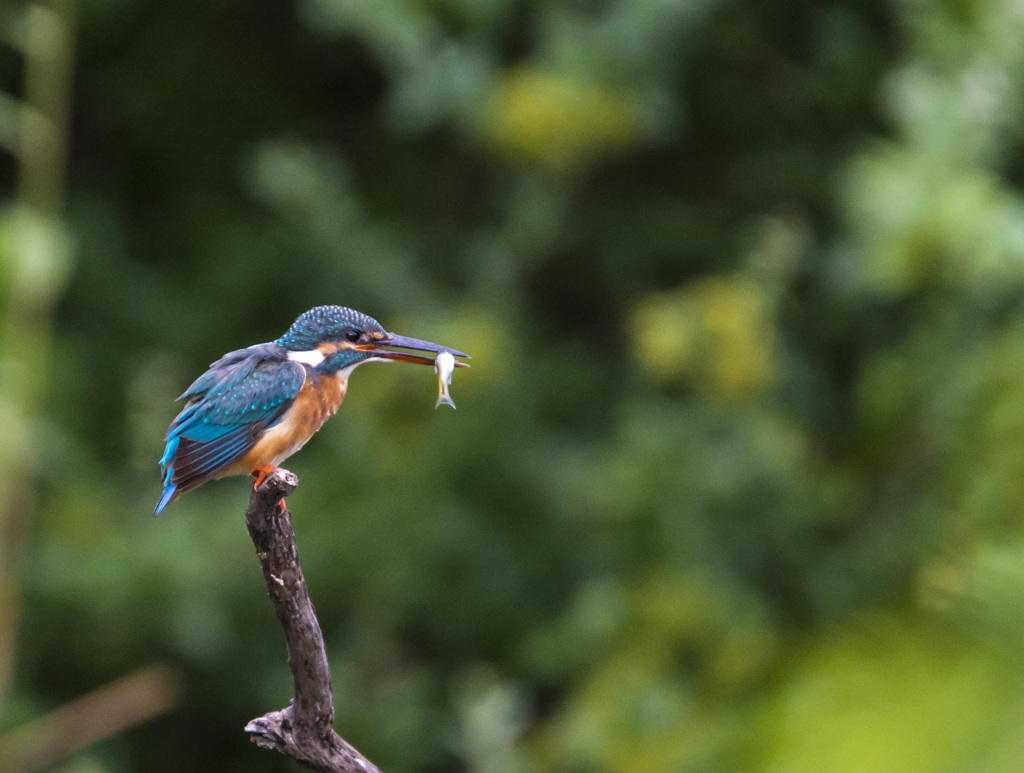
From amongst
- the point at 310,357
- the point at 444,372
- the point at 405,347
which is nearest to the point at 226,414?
the point at 310,357

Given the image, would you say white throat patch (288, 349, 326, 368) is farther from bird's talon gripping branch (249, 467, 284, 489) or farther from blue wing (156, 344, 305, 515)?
bird's talon gripping branch (249, 467, 284, 489)

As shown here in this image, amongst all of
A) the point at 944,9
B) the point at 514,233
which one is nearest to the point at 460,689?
the point at 514,233

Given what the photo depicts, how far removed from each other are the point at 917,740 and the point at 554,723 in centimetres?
469

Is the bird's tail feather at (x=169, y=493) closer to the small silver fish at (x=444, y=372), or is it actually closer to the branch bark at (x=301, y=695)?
the branch bark at (x=301, y=695)

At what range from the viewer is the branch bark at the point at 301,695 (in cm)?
168

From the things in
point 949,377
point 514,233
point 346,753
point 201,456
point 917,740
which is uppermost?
point 514,233

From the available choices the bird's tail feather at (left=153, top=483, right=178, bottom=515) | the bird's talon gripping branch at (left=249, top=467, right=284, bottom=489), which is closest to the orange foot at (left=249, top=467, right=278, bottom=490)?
the bird's talon gripping branch at (left=249, top=467, right=284, bottom=489)

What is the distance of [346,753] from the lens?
171cm

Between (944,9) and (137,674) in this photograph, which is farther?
(137,674)

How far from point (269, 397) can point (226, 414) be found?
0.08m

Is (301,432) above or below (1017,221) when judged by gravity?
below

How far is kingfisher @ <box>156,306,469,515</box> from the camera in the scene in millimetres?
1901

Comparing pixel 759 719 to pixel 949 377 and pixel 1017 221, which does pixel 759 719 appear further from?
pixel 949 377

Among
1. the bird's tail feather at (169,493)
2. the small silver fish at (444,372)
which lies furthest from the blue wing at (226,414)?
the small silver fish at (444,372)
